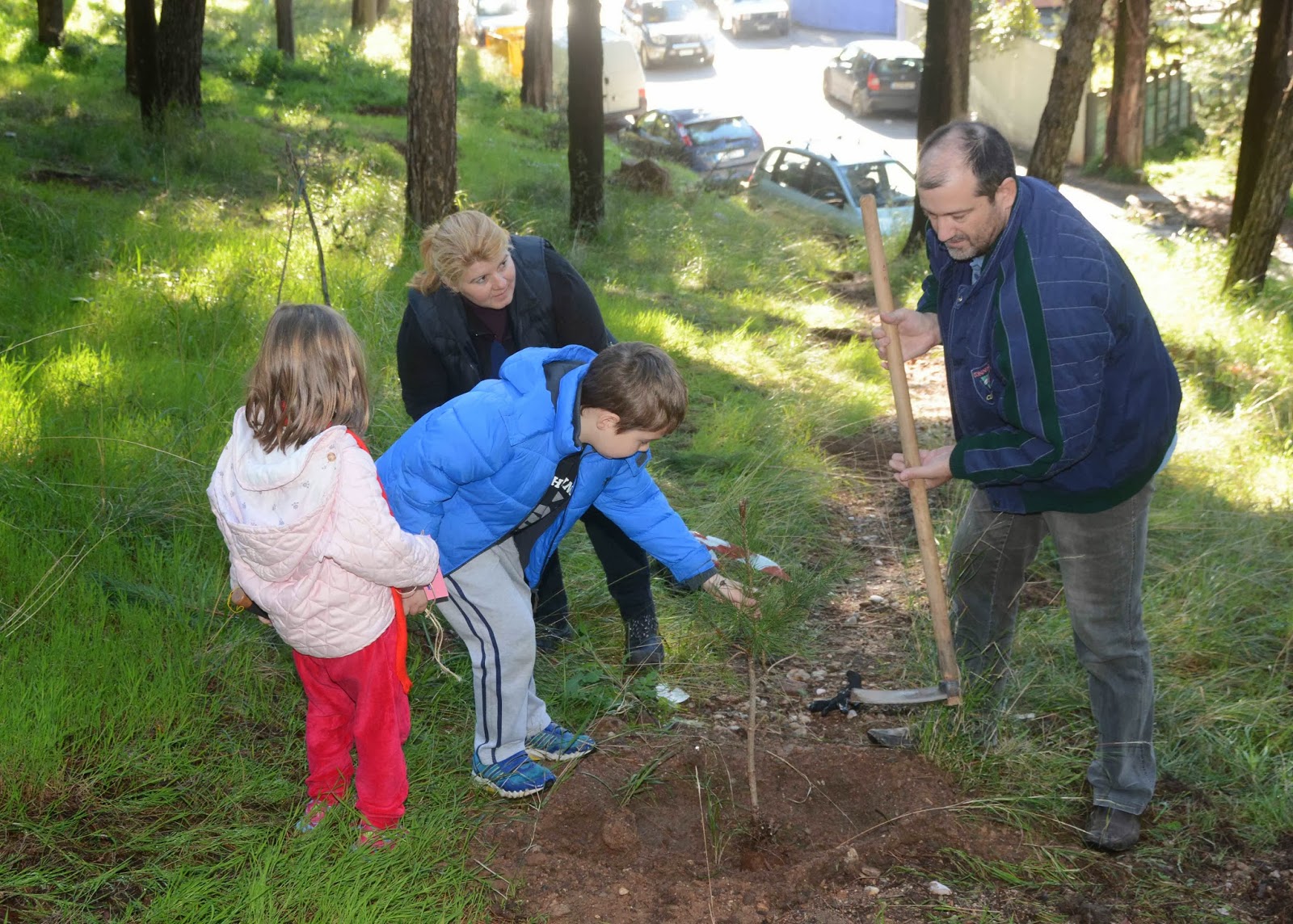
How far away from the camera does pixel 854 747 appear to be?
140 inches

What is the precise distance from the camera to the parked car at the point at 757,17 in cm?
3134

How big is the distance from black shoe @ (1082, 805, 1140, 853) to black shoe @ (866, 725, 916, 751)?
1.82 ft

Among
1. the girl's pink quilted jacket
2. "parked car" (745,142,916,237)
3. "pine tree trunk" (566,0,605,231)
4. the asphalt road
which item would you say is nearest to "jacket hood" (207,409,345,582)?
the girl's pink quilted jacket

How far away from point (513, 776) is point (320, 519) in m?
A: 1.03

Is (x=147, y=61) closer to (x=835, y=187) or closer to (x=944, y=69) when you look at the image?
(x=835, y=187)

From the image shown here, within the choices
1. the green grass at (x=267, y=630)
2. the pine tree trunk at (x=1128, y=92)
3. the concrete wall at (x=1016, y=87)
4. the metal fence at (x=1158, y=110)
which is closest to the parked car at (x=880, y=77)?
the concrete wall at (x=1016, y=87)

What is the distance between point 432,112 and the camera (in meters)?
8.37

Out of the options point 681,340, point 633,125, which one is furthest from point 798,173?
point 681,340

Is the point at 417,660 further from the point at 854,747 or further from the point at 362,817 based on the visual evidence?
the point at 854,747

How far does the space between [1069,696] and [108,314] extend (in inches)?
188

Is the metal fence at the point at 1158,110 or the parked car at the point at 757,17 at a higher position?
the parked car at the point at 757,17

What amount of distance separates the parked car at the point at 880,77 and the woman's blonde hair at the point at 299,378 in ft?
70.8

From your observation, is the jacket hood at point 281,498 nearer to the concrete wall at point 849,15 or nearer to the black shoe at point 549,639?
the black shoe at point 549,639

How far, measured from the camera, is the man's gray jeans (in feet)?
10.2
